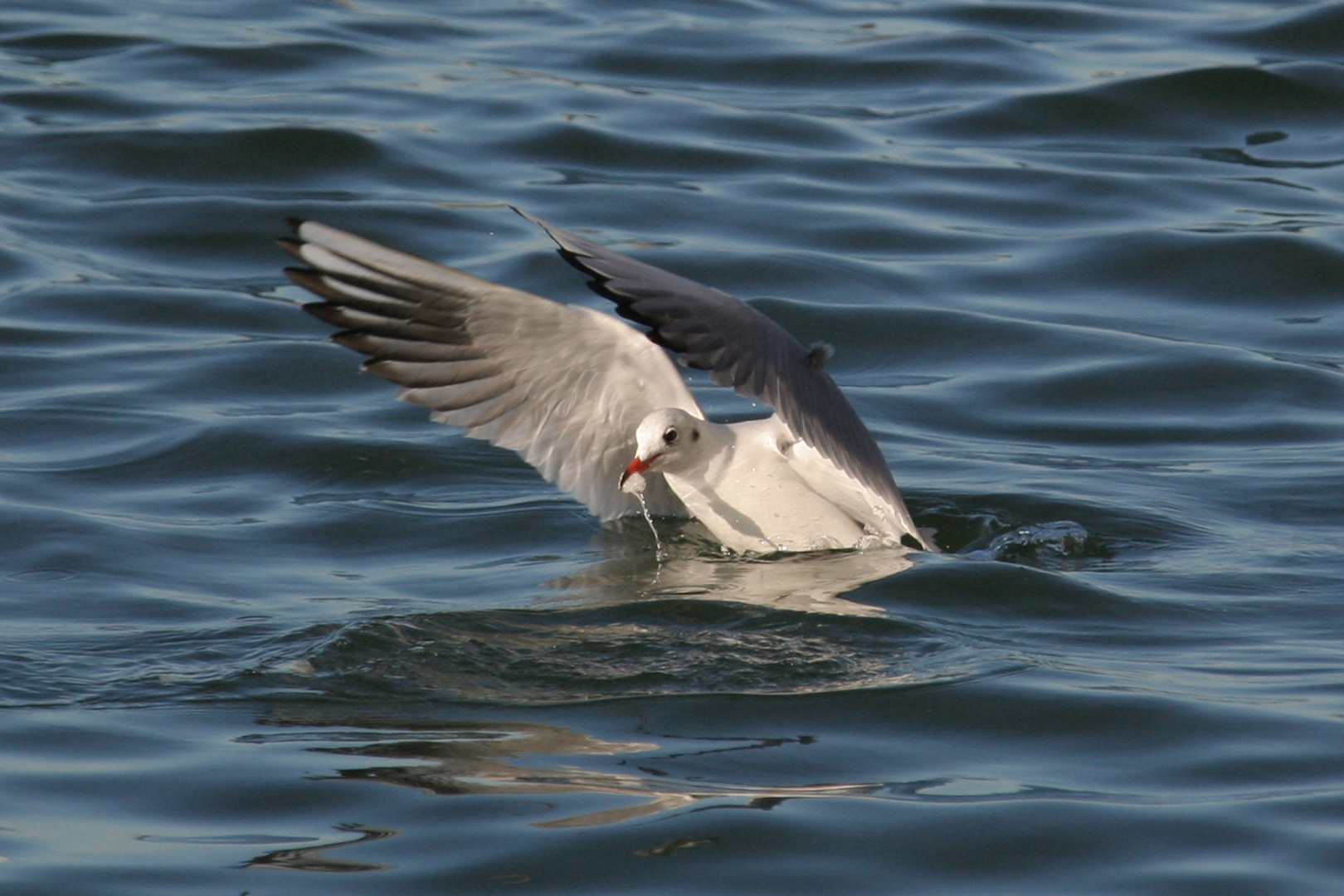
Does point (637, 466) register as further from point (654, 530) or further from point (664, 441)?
point (654, 530)

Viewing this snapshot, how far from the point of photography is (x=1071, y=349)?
991cm

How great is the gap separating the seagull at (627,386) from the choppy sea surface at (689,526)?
0.82ft

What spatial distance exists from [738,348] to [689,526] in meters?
1.59

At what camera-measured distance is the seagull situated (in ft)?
20.6

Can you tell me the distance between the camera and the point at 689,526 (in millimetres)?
7715

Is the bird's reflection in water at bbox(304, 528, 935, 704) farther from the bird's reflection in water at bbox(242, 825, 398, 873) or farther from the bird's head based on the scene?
the bird's reflection in water at bbox(242, 825, 398, 873)

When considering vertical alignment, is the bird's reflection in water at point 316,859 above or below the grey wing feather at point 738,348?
below

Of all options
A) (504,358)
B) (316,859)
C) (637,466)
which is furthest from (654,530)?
(316,859)

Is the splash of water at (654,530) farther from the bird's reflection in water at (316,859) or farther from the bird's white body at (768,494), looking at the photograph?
the bird's reflection in water at (316,859)

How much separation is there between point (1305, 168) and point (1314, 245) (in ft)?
5.91

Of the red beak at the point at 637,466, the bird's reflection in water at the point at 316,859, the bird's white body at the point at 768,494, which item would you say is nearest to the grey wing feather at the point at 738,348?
the bird's white body at the point at 768,494

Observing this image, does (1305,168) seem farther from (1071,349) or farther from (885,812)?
(885,812)

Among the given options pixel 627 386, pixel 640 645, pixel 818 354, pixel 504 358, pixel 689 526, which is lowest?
pixel 689 526

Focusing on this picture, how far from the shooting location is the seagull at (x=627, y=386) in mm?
6273
